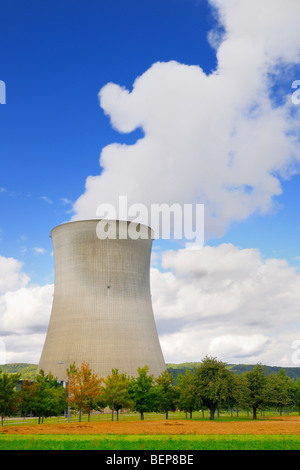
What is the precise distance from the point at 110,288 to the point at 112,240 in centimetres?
343

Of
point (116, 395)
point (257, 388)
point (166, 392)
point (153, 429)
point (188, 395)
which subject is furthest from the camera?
point (257, 388)

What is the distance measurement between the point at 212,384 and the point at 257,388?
6.13m

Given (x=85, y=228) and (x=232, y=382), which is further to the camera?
(x=85, y=228)

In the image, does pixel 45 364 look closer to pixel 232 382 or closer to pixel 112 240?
pixel 112 240

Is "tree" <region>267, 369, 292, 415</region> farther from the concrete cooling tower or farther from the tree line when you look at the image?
the concrete cooling tower

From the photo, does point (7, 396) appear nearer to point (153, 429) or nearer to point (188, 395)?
point (153, 429)

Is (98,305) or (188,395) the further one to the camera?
(98,305)

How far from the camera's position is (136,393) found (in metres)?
30.1

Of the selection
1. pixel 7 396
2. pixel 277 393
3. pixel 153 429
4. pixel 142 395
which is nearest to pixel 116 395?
pixel 142 395

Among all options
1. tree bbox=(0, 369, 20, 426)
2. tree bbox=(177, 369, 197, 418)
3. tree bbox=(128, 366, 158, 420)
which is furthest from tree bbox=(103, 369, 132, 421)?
tree bbox=(0, 369, 20, 426)

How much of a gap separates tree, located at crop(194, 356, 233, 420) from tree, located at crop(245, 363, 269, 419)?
157 inches

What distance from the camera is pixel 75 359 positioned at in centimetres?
3369

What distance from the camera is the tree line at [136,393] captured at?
2745 centimetres
